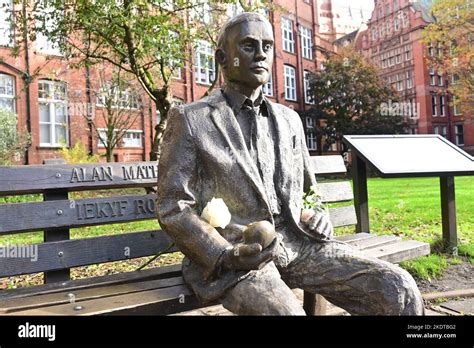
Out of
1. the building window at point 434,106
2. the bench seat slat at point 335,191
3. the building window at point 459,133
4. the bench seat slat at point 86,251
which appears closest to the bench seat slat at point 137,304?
Result: the bench seat slat at point 86,251

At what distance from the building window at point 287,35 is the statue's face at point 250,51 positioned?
2910cm

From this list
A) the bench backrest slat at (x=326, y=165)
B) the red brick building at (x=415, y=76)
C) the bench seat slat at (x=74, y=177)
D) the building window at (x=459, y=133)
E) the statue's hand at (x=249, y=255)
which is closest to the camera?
the statue's hand at (x=249, y=255)

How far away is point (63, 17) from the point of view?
33.1 ft

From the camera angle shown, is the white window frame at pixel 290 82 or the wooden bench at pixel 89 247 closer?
the wooden bench at pixel 89 247

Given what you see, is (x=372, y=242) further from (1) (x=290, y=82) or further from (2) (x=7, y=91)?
(1) (x=290, y=82)

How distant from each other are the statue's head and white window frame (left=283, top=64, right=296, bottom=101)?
2854cm

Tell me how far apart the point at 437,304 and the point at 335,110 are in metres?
25.5

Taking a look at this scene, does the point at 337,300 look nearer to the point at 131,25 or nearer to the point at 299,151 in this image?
the point at 299,151

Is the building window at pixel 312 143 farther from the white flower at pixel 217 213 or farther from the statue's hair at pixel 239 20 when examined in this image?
the white flower at pixel 217 213

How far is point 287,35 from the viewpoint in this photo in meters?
31.0

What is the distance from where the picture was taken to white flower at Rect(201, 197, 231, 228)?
218 centimetres

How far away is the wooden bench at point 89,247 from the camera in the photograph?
89.4 inches

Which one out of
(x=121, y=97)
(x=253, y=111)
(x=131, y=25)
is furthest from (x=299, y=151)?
(x=121, y=97)

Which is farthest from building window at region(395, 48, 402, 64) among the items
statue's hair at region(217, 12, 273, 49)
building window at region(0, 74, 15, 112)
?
statue's hair at region(217, 12, 273, 49)
